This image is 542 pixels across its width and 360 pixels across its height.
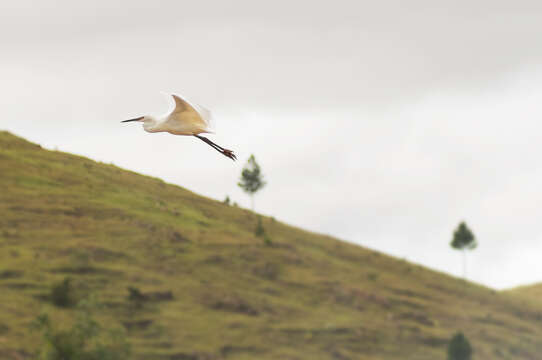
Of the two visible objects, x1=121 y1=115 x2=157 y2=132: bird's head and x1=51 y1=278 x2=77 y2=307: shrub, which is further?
x1=51 y1=278 x2=77 y2=307: shrub

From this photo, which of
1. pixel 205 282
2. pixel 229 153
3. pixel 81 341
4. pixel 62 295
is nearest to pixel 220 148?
pixel 229 153

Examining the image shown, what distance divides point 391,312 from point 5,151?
46351mm

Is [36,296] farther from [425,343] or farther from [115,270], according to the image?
[425,343]

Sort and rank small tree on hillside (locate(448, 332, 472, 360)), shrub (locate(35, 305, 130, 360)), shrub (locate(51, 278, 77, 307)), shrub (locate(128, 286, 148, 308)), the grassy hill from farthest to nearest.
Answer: small tree on hillside (locate(448, 332, 472, 360)), shrub (locate(128, 286, 148, 308)), the grassy hill, shrub (locate(51, 278, 77, 307)), shrub (locate(35, 305, 130, 360))

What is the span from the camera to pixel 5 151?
120 m

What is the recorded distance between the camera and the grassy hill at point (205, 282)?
94.1m

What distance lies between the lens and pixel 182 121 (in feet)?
83.9

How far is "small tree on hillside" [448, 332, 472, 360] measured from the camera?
107312 millimetres

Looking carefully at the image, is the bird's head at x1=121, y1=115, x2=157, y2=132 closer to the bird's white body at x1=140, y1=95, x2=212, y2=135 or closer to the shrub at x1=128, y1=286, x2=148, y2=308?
the bird's white body at x1=140, y1=95, x2=212, y2=135

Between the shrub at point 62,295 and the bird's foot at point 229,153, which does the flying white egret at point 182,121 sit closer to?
the bird's foot at point 229,153

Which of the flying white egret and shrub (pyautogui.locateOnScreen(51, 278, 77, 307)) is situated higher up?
the flying white egret

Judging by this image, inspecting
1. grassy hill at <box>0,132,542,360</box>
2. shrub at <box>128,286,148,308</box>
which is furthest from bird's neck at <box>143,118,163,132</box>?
shrub at <box>128,286,148,308</box>

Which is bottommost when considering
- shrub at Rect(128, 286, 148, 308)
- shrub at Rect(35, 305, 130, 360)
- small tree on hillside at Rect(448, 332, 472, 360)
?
shrub at Rect(35, 305, 130, 360)

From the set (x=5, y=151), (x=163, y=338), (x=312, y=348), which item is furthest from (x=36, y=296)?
(x=5, y=151)
